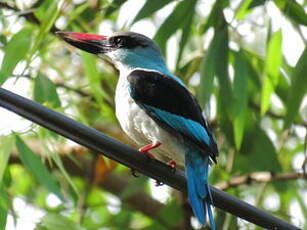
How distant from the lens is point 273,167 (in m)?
4.91

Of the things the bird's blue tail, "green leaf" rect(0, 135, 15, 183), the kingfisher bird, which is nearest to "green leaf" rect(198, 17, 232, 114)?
the kingfisher bird

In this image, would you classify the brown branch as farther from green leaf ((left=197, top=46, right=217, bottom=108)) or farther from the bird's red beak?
the bird's red beak

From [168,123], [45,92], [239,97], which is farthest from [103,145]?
[239,97]

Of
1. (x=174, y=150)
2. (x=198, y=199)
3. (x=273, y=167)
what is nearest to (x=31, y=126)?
(x=174, y=150)

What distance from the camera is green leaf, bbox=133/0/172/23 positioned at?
4027 mm

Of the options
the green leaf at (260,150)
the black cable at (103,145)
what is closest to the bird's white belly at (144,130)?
the black cable at (103,145)

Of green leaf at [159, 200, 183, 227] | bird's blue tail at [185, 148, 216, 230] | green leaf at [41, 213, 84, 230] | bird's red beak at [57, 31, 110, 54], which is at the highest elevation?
bird's red beak at [57, 31, 110, 54]

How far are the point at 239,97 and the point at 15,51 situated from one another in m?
1.10

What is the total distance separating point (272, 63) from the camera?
4.19m

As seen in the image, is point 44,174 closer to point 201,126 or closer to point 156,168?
point 201,126

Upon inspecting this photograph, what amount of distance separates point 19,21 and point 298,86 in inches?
69.1

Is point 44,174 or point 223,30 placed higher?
point 223,30

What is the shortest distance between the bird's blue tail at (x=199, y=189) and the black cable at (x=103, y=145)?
12.1 inches

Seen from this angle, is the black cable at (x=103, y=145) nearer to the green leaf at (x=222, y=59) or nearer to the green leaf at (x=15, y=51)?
the green leaf at (x=15, y=51)
